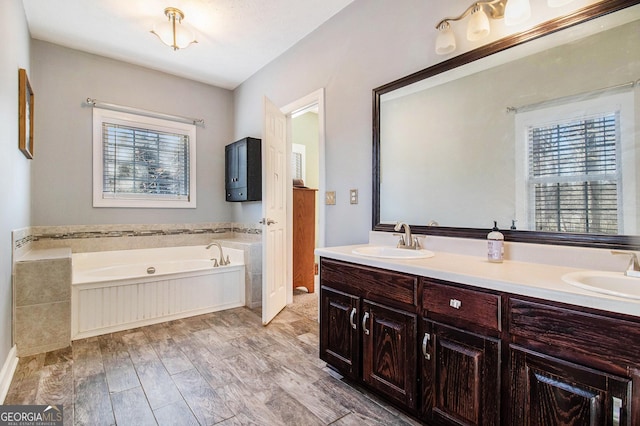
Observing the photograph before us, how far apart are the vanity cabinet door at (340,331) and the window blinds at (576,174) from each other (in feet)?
3.50

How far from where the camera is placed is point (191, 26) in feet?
9.40

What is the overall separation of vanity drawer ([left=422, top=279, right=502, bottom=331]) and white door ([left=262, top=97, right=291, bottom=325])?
1.75 metres

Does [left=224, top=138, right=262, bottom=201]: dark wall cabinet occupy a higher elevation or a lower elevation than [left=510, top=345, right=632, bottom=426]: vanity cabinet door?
higher

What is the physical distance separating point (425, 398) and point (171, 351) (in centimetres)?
187

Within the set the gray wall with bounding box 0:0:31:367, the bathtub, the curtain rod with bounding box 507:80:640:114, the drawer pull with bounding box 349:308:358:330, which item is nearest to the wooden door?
the bathtub

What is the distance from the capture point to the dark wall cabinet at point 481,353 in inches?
37.0

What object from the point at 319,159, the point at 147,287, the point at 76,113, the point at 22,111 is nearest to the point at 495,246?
the point at 319,159

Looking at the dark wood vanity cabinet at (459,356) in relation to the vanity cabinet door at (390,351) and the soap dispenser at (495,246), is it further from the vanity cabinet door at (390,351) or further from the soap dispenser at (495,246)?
the soap dispenser at (495,246)

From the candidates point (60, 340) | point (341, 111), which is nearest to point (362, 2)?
point (341, 111)

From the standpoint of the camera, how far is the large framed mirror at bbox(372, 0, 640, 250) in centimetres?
130

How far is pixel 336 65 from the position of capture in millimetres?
2721

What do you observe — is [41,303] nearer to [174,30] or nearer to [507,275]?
[174,30]

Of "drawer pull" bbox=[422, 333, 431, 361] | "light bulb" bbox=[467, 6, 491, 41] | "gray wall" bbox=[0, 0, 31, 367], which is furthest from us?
"gray wall" bbox=[0, 0, 31, 367]

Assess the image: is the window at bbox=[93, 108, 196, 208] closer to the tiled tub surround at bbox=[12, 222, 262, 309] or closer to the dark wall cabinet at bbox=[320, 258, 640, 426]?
the tiled tub surround at bbox=[12, 222, 262, 309]
